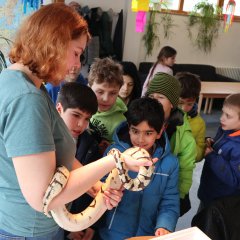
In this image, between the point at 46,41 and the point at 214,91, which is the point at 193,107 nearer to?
the point at 46,41

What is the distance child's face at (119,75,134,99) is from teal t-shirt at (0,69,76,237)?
1.52 meters

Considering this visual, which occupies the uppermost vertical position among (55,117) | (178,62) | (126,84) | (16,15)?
(16,15)

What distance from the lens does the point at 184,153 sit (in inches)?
70.7

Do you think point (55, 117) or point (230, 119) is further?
point (230, 119)

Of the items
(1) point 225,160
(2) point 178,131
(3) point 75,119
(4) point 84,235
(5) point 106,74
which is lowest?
(4) point 84,235

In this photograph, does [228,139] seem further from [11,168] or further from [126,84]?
[11,168]

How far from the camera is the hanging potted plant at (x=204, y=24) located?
7055 mm

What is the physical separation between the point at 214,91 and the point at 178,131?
4549 mm

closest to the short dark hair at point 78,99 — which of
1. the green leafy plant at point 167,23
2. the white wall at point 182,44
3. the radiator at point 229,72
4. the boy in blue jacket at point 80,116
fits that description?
the boy in blue jacket at point 80,116

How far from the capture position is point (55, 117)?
3.06 feet

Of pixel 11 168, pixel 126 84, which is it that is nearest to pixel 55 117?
pixel 11 168

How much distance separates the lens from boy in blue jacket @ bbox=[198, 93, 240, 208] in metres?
1.86

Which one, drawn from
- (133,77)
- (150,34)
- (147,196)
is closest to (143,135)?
(147,196)

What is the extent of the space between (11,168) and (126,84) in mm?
1661
